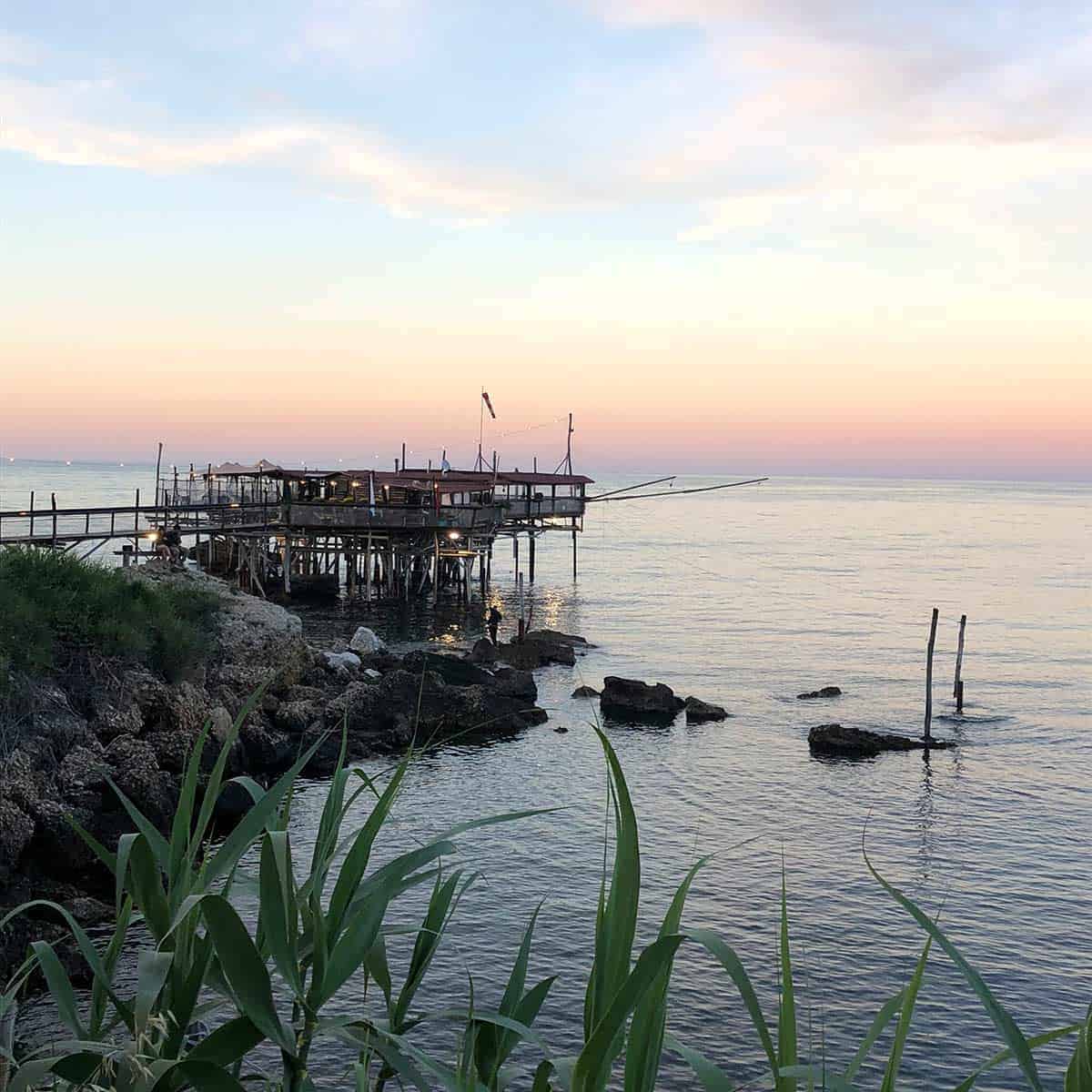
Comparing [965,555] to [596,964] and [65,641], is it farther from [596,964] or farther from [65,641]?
[596,964]

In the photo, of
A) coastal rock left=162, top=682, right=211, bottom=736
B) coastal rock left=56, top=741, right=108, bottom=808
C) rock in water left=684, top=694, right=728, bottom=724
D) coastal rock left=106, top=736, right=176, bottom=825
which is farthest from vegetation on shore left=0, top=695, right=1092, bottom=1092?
rock in water left=684, top=694, right=728, bottom=724

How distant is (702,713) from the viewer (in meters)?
29.9

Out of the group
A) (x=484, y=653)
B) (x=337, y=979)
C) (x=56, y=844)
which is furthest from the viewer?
(x=484, y=653)

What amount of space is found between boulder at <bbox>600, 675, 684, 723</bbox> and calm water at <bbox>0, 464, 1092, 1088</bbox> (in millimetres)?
961

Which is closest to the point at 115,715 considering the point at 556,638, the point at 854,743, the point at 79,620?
the point at 79,620

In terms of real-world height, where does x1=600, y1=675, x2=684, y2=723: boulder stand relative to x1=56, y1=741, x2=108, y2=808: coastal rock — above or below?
below

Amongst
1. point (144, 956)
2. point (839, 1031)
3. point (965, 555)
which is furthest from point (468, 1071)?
point (965, 555)

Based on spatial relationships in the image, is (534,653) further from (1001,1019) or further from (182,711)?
(1001,1019)

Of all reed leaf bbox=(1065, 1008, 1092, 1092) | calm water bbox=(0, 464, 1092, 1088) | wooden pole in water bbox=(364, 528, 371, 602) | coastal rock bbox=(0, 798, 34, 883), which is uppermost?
reed leaf bbox=(1065, 1008, 1092, 1092)

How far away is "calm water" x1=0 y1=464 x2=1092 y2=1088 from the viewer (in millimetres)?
13766

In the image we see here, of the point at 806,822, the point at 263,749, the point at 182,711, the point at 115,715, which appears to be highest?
the point at 115,715

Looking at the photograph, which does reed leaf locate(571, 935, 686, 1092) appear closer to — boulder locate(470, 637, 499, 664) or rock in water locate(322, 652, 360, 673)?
rock in water locate(322, 652, 360, 673)

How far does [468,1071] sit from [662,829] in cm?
1833

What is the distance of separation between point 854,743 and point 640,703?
612 cm
